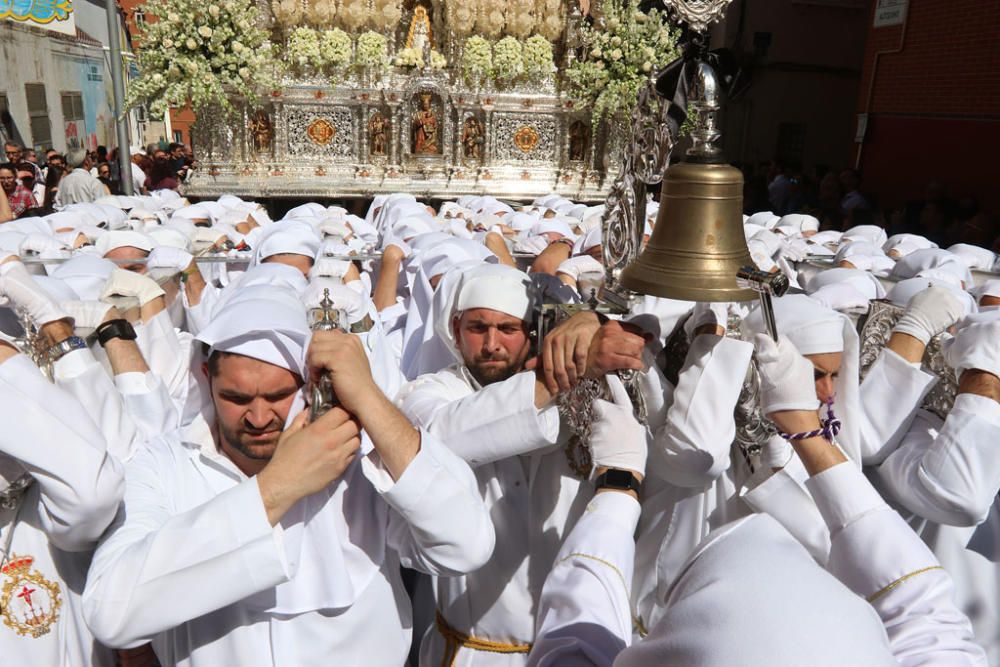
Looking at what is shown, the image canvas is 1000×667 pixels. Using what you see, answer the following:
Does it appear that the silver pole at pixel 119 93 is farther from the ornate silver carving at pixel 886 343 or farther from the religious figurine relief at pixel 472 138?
the ornate silver carving at pixel 886 343

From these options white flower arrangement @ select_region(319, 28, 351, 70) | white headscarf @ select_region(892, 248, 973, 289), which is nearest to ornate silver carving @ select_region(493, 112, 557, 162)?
white flower arrangement @ select_region(319, 28, 351, 70)

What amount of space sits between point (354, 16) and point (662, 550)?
11624mm

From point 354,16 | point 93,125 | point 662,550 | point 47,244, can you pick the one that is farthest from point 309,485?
point 93,125

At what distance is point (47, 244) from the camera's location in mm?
5434

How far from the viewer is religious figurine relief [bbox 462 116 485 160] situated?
43.4 ft

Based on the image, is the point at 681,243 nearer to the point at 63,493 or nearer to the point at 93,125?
the point at 63,493

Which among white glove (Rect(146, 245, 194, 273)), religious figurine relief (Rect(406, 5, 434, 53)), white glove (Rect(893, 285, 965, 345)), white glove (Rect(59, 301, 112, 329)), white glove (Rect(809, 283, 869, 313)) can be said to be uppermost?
religious figurine relief (Rect(406, 5, 434, 53))

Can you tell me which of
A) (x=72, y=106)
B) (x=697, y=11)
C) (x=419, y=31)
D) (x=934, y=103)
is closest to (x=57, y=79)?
(x=72, y=106)

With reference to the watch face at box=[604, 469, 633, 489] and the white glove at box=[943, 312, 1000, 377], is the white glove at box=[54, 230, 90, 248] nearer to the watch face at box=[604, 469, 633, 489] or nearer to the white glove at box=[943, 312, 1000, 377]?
the watch face at box=[604, 469, 633, 489]

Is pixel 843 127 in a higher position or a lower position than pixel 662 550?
higher

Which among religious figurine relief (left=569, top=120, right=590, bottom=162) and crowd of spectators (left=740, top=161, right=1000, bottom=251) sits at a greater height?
religious figurine relief (left=569, top=120, right=590, bottom=162)

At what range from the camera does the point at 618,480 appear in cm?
217

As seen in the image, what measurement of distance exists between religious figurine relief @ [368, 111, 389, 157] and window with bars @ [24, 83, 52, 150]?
12.7m

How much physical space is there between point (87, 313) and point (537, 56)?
1131 centimetres
